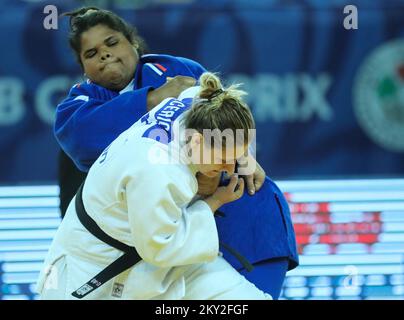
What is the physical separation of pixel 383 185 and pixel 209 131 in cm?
215

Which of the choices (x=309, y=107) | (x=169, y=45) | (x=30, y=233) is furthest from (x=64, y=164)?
(x=309, y=107)

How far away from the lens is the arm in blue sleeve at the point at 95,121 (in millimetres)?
2924

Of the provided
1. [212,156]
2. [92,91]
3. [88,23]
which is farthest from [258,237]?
[88,23]

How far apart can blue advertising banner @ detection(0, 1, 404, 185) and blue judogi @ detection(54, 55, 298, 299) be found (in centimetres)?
155

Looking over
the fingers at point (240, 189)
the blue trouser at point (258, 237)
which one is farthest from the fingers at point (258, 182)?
the fingers at point (240, 189)

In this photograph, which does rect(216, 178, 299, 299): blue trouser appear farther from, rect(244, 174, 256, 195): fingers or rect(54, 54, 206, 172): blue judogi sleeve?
rect(54, 54, 206, 172): blue judogi sleeve

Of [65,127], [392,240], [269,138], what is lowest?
[392,240]

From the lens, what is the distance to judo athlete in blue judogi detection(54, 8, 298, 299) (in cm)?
289

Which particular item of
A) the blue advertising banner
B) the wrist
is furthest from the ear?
the blue advertising banner

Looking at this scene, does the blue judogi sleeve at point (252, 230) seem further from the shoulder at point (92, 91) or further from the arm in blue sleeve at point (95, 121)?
the shoulder at point (92, 91)

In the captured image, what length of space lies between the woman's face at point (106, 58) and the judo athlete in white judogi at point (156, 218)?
17.0 inches

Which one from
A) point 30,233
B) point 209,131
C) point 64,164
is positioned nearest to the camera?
point 209,131

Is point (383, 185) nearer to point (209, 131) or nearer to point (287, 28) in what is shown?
point (287, 28)

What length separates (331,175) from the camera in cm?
459
